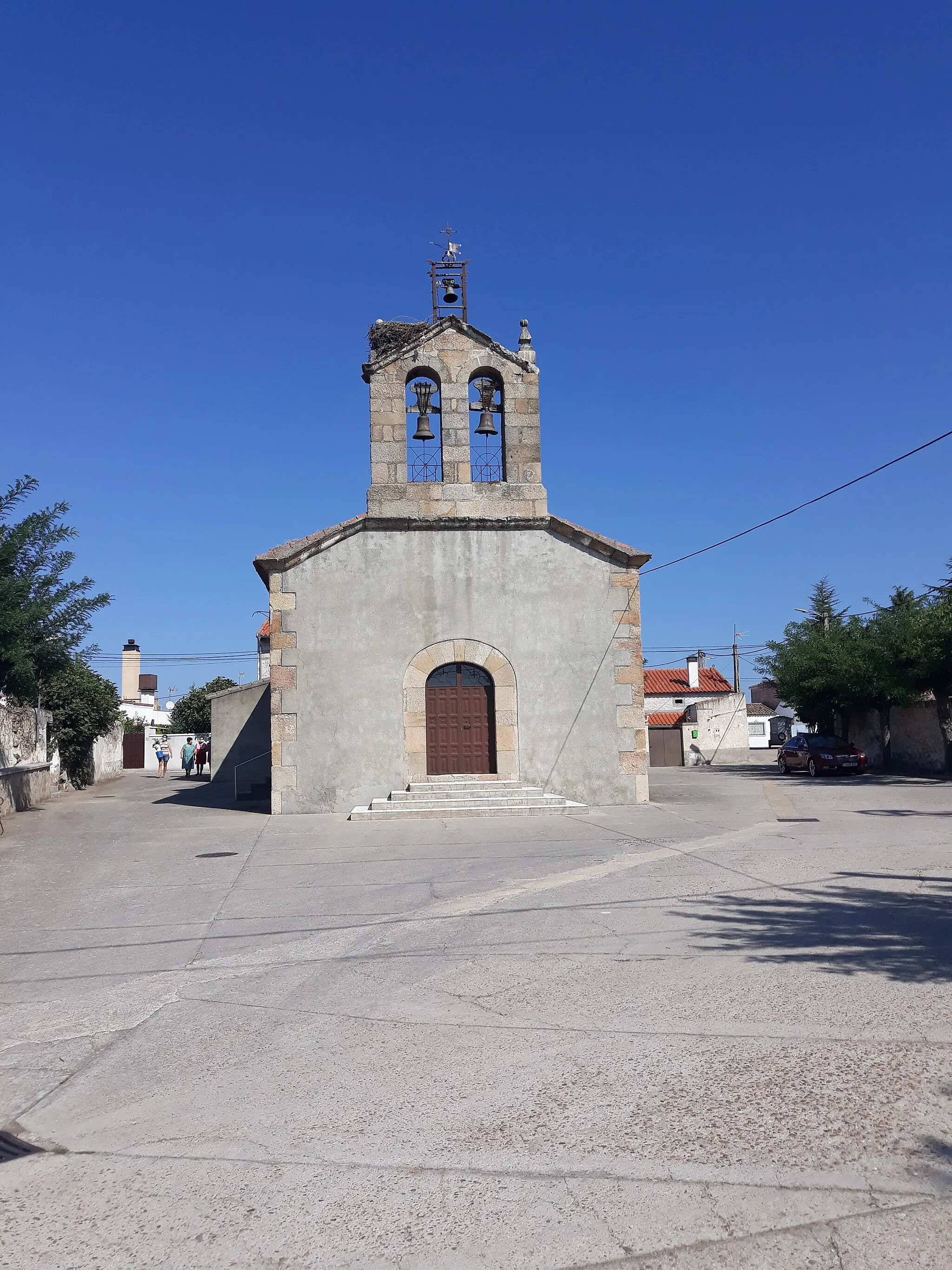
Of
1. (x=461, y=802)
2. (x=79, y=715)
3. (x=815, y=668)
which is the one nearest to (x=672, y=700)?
(x=815, y=668)

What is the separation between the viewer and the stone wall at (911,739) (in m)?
29.1

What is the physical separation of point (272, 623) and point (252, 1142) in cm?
1452

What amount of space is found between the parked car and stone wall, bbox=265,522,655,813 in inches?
548

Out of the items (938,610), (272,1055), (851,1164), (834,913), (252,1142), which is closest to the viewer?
(851,1164)

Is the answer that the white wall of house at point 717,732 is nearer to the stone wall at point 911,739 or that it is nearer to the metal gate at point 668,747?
the metal gate at point 668,747

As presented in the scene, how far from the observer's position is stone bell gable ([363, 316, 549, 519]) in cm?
1869

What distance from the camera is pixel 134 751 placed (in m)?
51.6

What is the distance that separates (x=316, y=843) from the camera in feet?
45.2

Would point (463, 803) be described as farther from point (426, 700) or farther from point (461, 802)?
point (426, 700)

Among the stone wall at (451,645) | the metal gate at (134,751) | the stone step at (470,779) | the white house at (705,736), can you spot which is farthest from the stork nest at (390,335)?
the metal gate at (134,751)

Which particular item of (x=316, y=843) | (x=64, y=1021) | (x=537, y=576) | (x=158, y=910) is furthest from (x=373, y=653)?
(x=64, y=1021)

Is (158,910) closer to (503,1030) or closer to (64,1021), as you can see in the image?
(64,1021)

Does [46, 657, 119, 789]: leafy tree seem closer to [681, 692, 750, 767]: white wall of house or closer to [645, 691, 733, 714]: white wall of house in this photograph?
[681, 692, 750, 767]: white wall of house

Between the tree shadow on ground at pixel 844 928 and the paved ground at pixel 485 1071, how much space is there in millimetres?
39
